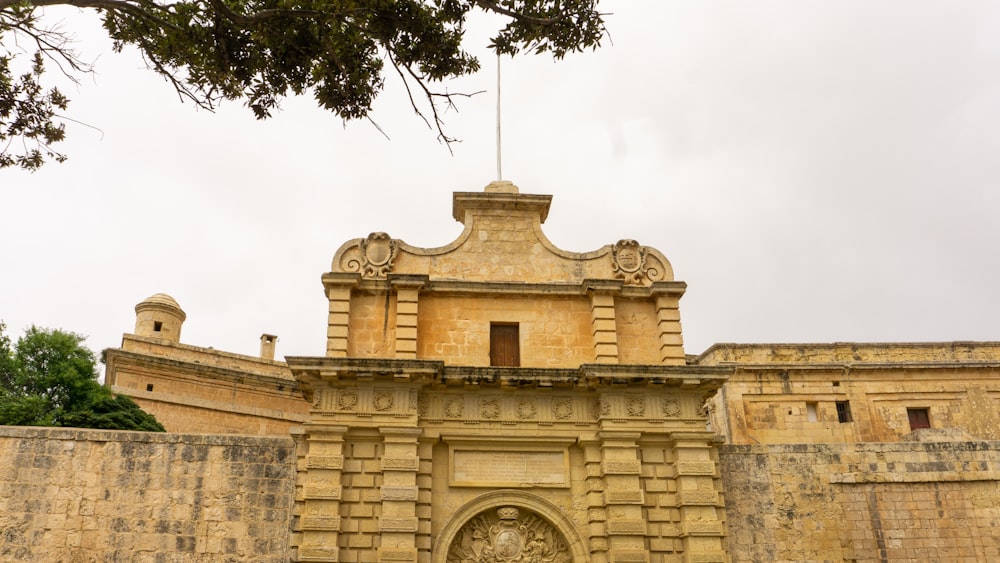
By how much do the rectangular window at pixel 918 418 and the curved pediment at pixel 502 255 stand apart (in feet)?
48.7

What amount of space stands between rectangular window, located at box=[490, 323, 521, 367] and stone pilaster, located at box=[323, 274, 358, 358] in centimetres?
251

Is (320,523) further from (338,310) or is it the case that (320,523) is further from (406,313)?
(406,313)

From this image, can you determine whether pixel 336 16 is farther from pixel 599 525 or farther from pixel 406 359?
pixel 599 525

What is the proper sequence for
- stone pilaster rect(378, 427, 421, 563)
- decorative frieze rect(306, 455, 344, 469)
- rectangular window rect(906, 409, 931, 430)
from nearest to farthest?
stone pilaster rect(378, 427, 421, 563), decorative frieze rect(306, 455, 344, 469), rectangular window rect(906, 409, 931, 430)

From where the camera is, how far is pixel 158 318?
26109mm

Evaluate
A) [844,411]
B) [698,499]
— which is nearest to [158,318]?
[698,499]

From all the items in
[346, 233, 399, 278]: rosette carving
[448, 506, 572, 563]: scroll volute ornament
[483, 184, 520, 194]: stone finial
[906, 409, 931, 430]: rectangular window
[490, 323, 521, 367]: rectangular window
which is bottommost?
[448, 506, 572, 563]: scroll volute ornament

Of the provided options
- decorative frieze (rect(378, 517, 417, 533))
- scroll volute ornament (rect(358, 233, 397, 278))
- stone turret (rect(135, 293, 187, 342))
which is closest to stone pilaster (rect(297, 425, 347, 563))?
decorative frieze (rect(378, 517, 417, 533))

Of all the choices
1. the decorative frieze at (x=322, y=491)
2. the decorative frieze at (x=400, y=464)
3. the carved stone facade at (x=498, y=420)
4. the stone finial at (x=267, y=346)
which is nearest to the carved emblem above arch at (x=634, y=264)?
the carved stone facade at (x=498, y=420)

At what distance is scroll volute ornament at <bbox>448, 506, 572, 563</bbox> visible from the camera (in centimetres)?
1255

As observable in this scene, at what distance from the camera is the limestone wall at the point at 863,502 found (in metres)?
13.7

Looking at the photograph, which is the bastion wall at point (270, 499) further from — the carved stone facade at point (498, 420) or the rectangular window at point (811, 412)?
the rectangular window at point (811, 412)

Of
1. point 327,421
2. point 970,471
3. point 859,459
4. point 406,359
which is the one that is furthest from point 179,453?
point 970,471

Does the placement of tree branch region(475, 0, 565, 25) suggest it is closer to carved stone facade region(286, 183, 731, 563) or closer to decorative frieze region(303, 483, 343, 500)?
carved stone facade region(286, 183, 731, 563)
